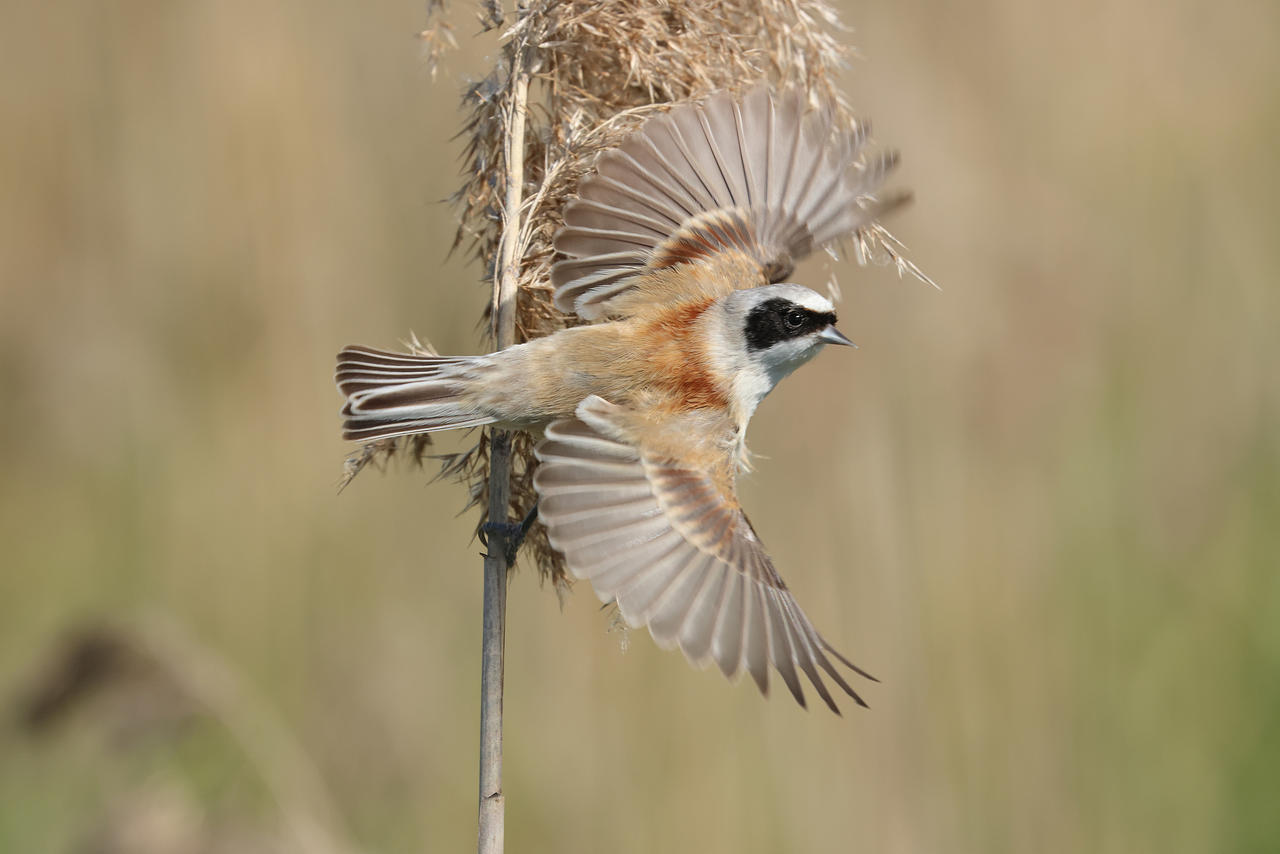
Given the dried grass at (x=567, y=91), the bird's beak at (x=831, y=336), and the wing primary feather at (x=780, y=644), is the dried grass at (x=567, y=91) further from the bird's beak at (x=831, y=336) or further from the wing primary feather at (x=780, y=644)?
the wing primary feather at (x=780, y=644)

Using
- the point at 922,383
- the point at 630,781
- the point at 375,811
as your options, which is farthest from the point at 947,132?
the point at 375,811

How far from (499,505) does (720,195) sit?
0.97 metres

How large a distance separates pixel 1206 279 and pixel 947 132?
3.49 feet

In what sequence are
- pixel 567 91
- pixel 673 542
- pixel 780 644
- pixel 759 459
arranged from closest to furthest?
pixel 780 644, pixel 673 542, pixel 567 91, pixel 759 459

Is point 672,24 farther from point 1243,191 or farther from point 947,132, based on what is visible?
point 1243,191

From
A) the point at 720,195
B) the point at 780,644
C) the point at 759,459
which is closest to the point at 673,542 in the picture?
the point at 780,644

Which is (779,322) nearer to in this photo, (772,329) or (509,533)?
(772,329)

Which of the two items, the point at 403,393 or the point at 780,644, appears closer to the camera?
the point at 780,644

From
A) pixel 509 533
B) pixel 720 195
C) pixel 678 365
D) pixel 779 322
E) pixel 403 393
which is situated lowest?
pixel 509 533

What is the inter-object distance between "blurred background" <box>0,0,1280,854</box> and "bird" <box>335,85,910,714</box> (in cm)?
88

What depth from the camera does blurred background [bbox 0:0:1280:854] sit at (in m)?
3.34

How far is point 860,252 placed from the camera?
257cm

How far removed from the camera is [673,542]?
224 cm

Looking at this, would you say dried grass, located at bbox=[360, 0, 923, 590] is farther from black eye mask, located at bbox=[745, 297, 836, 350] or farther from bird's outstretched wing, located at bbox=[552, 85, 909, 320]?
black eye mask, located at bbox=[745, 297, 836, 350]
